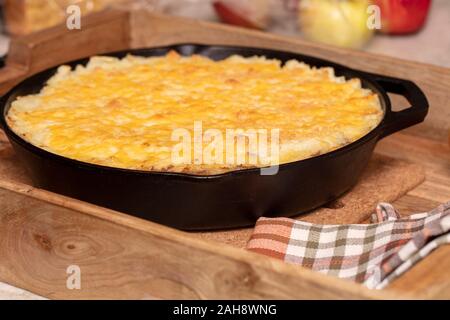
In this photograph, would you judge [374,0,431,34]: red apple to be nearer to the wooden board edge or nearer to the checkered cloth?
the checkered cloth

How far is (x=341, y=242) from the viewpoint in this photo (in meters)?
1.62

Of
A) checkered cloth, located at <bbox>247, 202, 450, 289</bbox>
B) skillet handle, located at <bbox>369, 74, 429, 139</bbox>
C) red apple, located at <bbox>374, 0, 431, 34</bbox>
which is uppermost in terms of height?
skillet handle, located at <bbox>369, 74, 429, 139</bbox>

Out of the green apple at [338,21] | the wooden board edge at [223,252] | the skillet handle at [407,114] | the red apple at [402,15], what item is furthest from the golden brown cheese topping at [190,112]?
the red apple at [402,15]

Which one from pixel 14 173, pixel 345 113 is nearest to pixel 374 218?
pixel 345 113

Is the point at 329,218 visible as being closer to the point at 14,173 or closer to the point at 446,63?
the point at 14,173

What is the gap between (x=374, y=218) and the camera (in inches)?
69.9

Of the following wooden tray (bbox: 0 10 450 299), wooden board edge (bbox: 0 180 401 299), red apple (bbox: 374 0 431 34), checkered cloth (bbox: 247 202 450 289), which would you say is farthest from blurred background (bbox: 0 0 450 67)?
wooden board edge (bbox: 0 180 401 299)

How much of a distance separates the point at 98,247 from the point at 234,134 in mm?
365

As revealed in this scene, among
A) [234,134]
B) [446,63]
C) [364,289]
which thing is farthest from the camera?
[446,63]

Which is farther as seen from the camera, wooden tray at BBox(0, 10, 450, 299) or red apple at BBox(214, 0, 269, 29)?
red apple at BBox(214, 0, 269, 29)

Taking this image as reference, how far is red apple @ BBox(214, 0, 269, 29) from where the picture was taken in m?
2.84

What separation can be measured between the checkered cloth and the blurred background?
3.65 ft

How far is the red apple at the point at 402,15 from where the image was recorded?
275cm

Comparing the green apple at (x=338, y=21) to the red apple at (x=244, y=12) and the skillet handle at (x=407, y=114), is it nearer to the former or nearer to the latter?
the red apple at (x=244, y=12)
